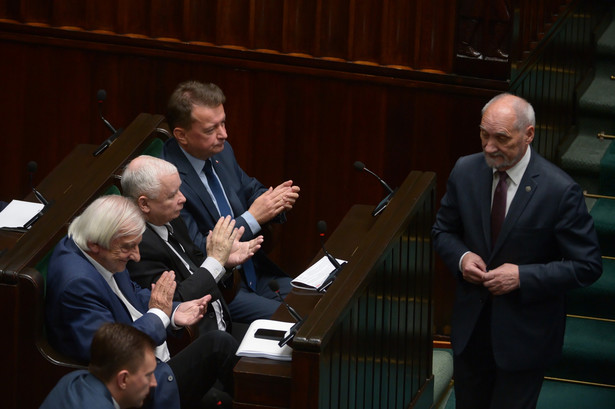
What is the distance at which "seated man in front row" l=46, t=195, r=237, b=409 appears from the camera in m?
3.58

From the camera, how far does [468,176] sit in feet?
13.0

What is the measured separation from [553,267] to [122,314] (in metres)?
1.48

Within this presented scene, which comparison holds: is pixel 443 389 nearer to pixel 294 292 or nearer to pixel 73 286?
pixel 294 292

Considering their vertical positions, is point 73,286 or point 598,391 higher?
point 73,286

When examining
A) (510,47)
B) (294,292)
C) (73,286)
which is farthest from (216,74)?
(73,286)

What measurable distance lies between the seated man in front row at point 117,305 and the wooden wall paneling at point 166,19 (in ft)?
7.55

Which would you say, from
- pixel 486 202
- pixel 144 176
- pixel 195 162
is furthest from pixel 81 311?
pixel 486 202

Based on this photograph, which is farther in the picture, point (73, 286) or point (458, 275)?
point (458, 275)

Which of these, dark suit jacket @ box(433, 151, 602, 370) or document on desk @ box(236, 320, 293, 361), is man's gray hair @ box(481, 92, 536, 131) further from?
document on desk @ box(236, 320, 293, 361)

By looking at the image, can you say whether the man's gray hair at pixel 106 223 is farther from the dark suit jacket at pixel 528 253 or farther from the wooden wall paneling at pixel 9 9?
the wooden wall paneling at pixel 9 9

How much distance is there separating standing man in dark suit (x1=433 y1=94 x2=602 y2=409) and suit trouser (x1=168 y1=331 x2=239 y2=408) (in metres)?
0.83

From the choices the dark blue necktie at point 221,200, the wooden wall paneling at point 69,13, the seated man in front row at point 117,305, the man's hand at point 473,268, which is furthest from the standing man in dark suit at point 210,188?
the wooden wall paneling at point 69,13

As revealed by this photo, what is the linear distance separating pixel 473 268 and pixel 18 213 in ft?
6.33

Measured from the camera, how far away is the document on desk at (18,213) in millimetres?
4457
